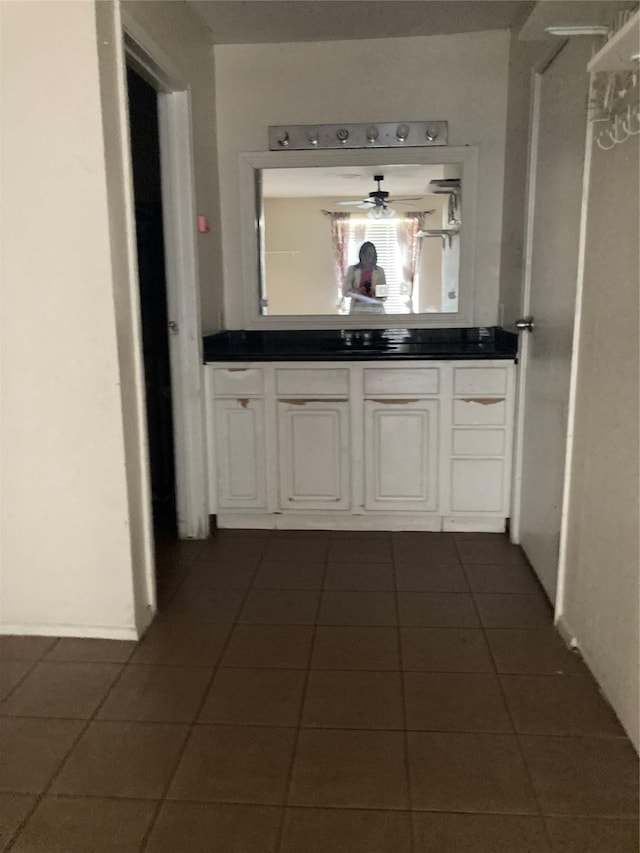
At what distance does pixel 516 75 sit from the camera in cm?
303

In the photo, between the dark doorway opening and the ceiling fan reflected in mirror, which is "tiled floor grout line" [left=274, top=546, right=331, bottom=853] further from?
the ceiling fan reflected in mirror

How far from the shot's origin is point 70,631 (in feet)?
7.48

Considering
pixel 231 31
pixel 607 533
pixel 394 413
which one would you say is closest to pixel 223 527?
pixel 394 413

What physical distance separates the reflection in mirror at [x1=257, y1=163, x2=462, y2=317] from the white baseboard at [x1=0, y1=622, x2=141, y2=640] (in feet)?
6.15

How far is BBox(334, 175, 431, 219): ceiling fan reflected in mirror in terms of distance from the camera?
3383mm

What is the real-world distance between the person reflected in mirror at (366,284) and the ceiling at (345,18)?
962mm

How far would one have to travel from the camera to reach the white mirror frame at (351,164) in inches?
131

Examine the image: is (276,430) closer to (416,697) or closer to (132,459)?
(132,459)

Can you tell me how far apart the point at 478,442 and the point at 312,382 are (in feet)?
2.63

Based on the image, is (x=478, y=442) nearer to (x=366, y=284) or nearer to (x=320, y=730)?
(x=366, y=284)

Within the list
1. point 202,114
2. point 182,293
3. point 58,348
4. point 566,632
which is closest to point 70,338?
point 58,348

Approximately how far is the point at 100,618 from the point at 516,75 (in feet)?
9.31

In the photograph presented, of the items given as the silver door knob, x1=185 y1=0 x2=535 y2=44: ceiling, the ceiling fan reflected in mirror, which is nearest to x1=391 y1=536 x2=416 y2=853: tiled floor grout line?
the silver door knob

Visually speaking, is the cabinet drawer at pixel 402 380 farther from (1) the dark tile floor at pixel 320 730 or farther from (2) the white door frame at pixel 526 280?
(1) the dark tile floor at pixel 320 730
